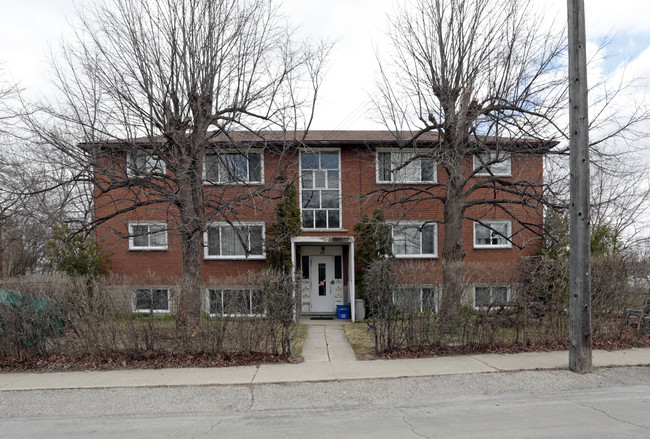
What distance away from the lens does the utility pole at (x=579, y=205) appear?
7.55 metres

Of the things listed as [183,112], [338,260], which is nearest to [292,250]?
[338,260]

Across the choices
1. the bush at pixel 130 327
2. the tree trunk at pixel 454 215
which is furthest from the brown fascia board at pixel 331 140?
the bush at pixel 130 327

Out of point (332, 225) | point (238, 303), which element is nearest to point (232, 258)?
point (332, 225)

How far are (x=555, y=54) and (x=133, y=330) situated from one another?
1129 centimetres

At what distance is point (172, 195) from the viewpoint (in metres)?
10.2

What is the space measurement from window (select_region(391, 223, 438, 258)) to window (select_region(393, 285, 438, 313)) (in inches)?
289

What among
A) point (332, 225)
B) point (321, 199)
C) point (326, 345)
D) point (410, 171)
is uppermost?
point (410, 171)

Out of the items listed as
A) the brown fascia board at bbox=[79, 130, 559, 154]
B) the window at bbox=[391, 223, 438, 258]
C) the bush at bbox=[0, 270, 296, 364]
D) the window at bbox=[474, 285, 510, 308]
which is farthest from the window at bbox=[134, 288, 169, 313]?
the window at bbox=[391, 223, 438, 258]

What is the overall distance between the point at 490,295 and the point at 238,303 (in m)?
5.08

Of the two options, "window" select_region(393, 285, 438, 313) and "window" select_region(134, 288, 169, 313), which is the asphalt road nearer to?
"window" select_region(393, 285, 438, 313)

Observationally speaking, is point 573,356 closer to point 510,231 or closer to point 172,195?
point 172,195

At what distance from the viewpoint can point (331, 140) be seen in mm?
15711

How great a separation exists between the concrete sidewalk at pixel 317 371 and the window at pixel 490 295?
101cm

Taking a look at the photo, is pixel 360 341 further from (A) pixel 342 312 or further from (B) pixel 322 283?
(B) pixel 322 283
